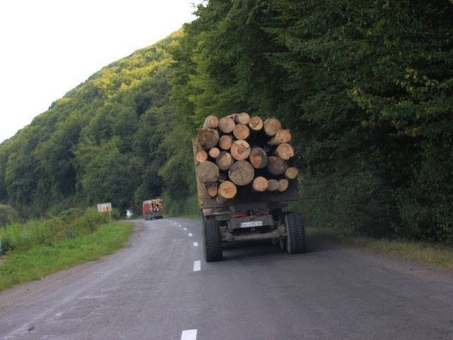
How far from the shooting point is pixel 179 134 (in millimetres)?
50594

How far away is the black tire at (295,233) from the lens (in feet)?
42.2

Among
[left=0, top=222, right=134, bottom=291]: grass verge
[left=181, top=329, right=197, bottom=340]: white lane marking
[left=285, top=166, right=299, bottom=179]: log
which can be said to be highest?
[left=285, top=166, right=299, bottom=179]: log

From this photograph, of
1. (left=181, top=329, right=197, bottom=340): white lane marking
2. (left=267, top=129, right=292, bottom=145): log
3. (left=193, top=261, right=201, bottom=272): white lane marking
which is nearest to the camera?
(left=181, top=329, right=197, bottom=340): white lane marking

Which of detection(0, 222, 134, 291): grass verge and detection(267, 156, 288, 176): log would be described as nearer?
detection(267, 156, 288, 176): log

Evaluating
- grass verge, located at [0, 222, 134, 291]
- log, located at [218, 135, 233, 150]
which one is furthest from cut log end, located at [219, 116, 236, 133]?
grass verge, located at [0, 222, 134, 291]

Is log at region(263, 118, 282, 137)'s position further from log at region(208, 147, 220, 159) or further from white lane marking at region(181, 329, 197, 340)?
white lane marking at region(181, 329, 197, 340)

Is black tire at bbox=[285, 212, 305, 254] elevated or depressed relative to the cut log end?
depressed

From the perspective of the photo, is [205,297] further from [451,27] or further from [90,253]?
[90,253]

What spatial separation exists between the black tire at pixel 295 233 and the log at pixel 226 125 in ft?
8.09

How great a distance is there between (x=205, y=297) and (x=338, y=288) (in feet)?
6.58

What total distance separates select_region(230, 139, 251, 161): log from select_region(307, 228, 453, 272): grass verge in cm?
370

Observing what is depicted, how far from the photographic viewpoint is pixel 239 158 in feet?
41.8

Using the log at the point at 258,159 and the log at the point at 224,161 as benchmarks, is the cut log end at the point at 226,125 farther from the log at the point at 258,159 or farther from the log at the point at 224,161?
the log at the point at 258,159

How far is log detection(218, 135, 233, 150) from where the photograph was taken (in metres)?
12.9
